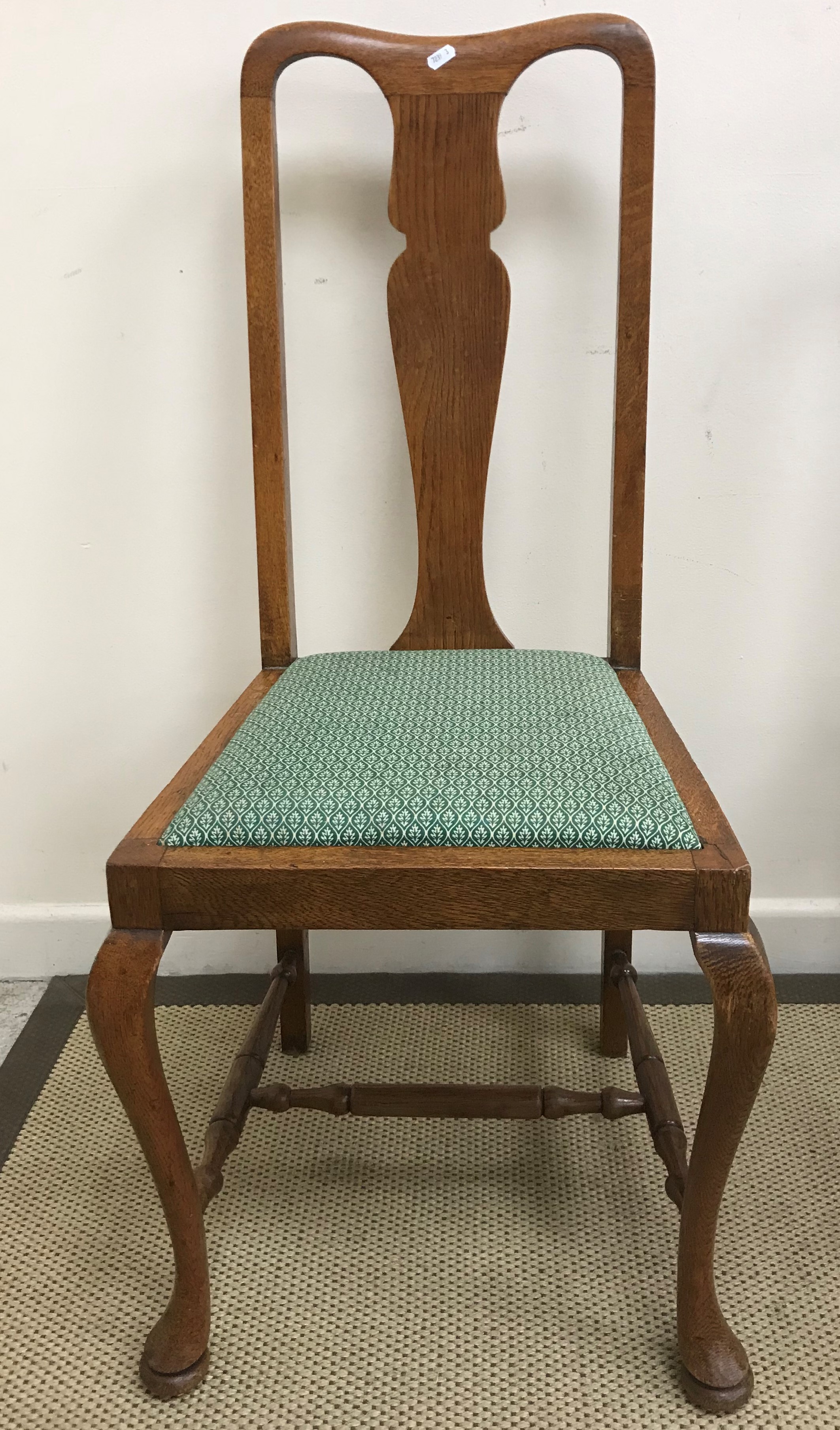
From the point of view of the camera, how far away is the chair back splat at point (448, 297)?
3.42 ft

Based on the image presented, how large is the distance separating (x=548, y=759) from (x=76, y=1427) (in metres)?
0.64

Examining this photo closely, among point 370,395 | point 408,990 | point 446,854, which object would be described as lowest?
point 408,990

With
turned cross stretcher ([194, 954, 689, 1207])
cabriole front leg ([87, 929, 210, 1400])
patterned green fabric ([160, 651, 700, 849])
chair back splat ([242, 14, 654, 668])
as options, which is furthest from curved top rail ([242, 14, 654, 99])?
turned cross stretcher ([194, 954, 689, 1207])

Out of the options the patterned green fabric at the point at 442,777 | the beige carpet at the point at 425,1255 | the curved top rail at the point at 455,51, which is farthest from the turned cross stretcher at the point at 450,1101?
the curved top rail at the point at 455,51

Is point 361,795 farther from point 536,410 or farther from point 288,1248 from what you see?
point 536,410

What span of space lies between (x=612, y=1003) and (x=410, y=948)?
32 centimetres

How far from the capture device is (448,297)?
42.8 inches

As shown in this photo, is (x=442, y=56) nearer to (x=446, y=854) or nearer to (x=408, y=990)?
(x=446, y=854)

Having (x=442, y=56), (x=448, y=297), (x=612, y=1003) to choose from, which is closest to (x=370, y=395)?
(x=448, y=297)

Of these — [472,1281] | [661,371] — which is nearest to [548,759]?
[472,1281]

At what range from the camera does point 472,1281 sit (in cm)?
99

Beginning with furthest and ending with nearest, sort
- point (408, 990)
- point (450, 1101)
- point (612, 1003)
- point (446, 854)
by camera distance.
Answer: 1. point (408, 990)
2. point (612, 1003)
3. point (450, 1101)
4. point (446, 854)

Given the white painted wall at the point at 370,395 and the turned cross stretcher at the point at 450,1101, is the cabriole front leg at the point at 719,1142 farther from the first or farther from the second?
the white painted wall at the point at 370,395

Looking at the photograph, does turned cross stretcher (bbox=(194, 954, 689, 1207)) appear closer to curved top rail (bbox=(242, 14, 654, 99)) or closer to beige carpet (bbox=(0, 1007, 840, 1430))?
beige carpet (bbox=(0, 1007, 840, 1430))
